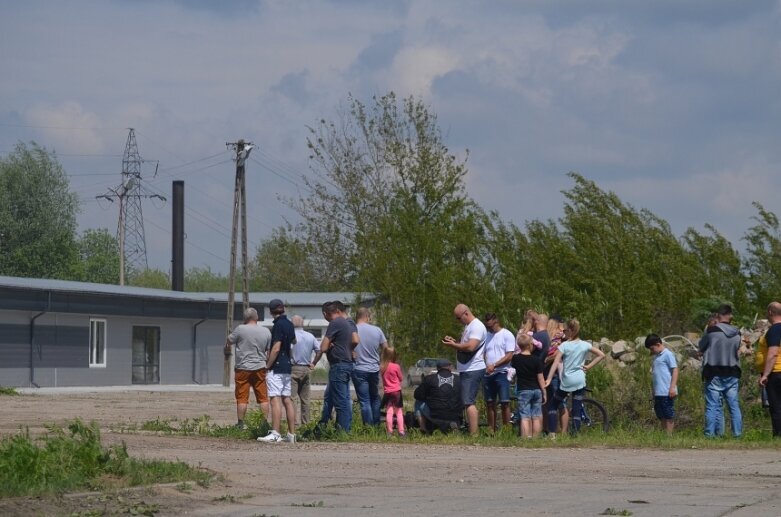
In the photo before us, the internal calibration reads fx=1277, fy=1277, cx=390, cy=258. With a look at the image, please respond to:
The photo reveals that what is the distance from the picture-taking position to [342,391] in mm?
17016

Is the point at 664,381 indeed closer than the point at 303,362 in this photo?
Yes

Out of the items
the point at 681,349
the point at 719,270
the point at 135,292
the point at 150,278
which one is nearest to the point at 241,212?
the point at 135,292

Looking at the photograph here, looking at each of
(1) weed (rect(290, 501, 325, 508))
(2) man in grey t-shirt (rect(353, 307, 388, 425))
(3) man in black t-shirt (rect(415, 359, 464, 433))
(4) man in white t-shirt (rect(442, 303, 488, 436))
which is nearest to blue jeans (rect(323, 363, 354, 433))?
(2) man in grey t-shirt (rect(353, 307, 388, 425))

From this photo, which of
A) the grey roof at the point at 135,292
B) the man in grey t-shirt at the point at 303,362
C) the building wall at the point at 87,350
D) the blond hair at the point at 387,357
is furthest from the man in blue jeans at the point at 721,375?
the building wall at the point at 87,350

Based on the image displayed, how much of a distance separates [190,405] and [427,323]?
858cm

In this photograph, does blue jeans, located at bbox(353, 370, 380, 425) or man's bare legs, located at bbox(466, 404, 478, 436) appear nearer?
man's bare legs, located at bbox(466, 404, 478, 436)

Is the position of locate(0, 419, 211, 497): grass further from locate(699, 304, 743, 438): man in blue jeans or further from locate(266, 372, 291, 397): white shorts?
locate(699, 304, 743, 438): man in blue jeans

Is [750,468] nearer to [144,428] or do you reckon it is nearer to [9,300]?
[144,428]

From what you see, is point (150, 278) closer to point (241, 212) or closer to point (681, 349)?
point (241, 212)

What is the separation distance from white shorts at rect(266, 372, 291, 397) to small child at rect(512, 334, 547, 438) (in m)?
3.03

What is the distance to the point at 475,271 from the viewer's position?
115ft

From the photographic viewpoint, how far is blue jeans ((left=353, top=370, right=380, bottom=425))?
17688 millimetres

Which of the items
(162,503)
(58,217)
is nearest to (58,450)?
(162,503)

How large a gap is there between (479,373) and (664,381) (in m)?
2.67
